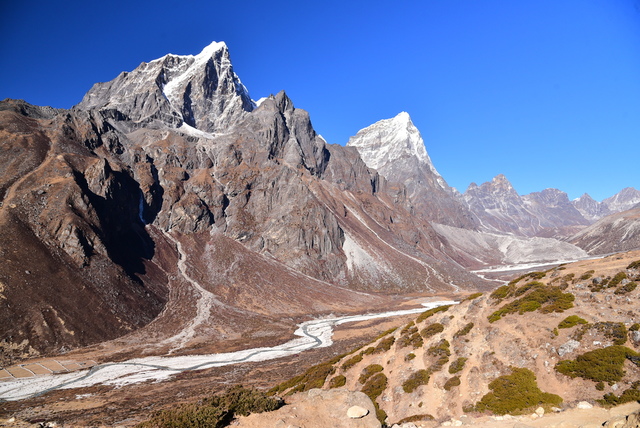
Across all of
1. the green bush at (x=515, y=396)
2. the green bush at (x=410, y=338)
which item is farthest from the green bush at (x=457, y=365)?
the green bush at (x=410, y=338)

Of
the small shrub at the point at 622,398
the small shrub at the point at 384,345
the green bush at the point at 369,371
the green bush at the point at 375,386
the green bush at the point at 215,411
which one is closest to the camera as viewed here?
the green bush at the point at 215,411

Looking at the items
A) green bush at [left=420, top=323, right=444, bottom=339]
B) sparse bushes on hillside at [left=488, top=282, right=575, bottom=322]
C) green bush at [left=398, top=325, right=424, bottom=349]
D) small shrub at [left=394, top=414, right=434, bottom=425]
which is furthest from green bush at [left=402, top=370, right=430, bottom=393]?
sparse bushes on hillside at [left=488, top=282, right=575, bottom=322]

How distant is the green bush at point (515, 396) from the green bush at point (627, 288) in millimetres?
9395

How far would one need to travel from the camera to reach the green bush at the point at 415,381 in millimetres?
26531

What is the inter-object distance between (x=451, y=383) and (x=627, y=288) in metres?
14.7

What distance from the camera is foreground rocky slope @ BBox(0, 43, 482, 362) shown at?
8112cm

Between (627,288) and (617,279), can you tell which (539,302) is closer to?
(617,279)

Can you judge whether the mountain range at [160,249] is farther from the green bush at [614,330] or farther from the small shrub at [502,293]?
the green bush at [614,330]

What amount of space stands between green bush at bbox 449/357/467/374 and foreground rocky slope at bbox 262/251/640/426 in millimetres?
88

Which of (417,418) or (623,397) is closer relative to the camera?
(623,397)

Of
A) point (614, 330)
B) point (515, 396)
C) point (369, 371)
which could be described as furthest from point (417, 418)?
point (614, 330)

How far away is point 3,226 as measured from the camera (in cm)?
8338

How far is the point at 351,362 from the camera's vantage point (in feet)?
111

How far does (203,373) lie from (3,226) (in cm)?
6705
